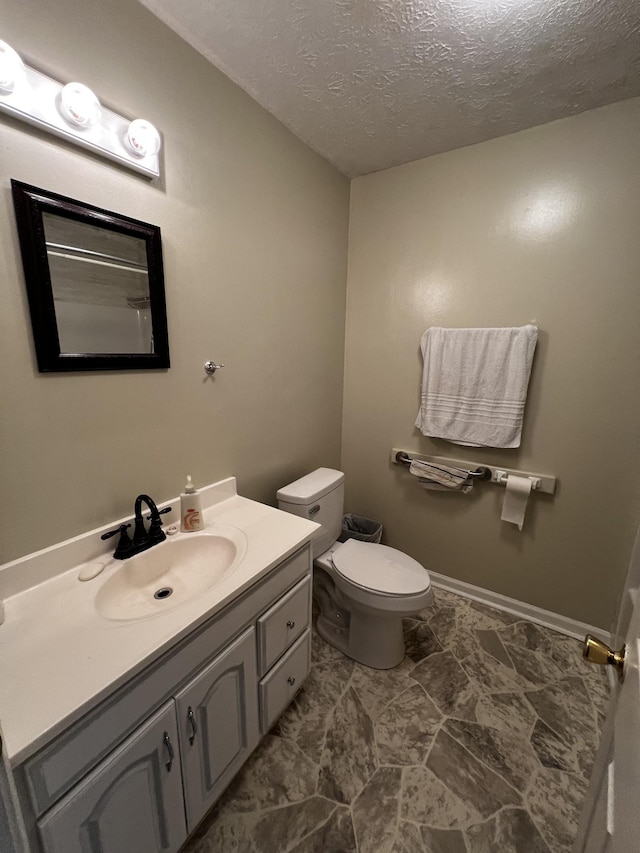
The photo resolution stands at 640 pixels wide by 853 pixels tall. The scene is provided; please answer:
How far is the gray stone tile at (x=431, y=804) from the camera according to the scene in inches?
41.8

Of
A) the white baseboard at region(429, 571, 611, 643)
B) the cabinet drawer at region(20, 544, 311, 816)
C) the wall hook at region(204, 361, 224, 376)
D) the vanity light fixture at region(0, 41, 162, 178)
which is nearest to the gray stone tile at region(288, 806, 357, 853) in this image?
the cabinet drawer at region(20, 544, 311, 816)

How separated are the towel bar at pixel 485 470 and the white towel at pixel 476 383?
0.13 metres

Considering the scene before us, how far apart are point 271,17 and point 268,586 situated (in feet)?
5.94

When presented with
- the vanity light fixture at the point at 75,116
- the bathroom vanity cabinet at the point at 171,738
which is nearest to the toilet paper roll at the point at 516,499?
the bathroom vanity cabinet at the point at 171,738

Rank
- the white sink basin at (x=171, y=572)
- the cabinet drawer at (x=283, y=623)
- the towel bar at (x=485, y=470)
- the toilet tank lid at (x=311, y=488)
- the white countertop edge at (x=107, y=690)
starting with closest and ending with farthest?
the white countertop edge at (x=107, y=690) < the white sink basin at (x=171, y=572) < the cabinet drawer at (x=283, y=623) < the toilet tank lid at (x=311, y=488) < the towel bar at (x=485, y=470)

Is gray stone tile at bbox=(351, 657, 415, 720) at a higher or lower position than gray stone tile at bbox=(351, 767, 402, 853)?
higher

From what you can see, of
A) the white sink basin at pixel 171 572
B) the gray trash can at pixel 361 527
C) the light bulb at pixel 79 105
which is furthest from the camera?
the gray trash can at pixel 361 527

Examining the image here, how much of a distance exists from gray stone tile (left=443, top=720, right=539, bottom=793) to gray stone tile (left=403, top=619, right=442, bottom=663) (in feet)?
1.05

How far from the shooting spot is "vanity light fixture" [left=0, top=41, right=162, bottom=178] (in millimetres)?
783

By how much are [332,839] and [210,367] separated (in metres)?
1.61

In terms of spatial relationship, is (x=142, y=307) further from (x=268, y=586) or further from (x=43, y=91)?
(x=268, y=586)

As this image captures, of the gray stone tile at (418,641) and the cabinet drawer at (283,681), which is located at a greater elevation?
the cabinet drawer at (283,681)

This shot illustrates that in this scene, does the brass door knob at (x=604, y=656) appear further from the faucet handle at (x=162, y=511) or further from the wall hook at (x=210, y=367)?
the wall hook at (x=210, y=367)

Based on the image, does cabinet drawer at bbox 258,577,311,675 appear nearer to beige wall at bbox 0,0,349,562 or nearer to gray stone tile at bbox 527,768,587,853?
beige wall at bbox 0,0,349,562
